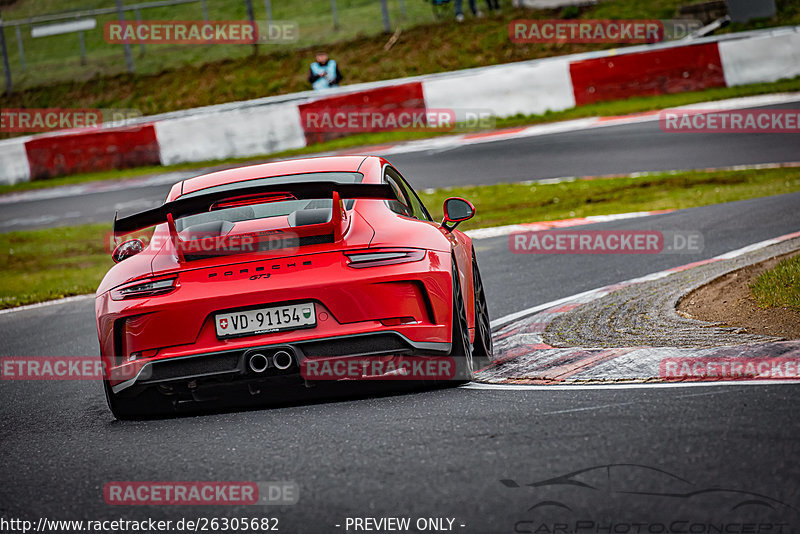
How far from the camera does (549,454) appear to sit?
396 cm

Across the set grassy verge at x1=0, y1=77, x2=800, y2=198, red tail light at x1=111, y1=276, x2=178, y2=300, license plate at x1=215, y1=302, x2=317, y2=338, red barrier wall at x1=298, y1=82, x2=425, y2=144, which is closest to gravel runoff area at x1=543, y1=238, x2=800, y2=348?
license plate at x1=215, y1=302, x2=317, y2=338

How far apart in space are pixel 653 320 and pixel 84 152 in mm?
17015

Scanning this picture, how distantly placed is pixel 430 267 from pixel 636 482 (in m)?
1.87

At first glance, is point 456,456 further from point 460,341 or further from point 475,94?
point 475,94

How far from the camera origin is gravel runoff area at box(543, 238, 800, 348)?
19.2 feet

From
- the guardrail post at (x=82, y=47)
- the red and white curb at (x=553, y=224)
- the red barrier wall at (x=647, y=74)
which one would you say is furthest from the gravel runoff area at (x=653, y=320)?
the guardrail post at (x=82, y=47)

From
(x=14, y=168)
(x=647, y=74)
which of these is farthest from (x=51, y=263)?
(x=647, y=74)

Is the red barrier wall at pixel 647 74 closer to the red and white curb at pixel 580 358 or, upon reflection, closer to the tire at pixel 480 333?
the red and white curb at pixel 580 358

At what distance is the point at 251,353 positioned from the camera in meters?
5.02

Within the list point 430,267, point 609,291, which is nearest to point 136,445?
point 430,267

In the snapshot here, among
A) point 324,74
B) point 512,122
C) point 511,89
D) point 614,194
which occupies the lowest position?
point 614,194

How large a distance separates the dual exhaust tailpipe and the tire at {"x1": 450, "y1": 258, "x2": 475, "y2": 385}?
79 cm

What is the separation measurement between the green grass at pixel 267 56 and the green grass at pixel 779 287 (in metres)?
17.4

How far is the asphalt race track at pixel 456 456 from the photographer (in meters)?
3.40
